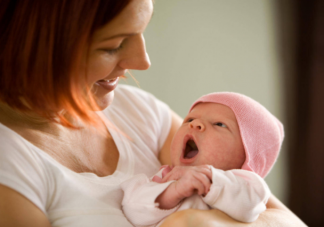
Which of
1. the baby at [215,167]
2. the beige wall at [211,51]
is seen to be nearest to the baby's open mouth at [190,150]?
the baby at [215,167]

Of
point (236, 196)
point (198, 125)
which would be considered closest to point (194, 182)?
point (236, 196)

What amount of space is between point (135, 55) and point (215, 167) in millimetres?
492

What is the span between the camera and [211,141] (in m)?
1.14

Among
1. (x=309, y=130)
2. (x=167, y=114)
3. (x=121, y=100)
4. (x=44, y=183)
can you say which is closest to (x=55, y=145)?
(x=44, y=183)

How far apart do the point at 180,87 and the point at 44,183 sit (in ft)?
4.91

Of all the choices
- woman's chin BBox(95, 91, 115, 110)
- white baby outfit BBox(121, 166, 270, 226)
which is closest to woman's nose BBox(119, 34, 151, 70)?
woman's chin BBox(95, 91, 115, 110)

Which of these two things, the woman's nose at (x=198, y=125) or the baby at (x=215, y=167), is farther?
the woman's nose at (x=198, y=125)

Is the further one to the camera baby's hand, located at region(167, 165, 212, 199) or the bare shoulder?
the bare shoulder

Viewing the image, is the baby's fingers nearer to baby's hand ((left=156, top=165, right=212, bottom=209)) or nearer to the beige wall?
baby's hand ((left=156, top=165, right=212, bottom=209))

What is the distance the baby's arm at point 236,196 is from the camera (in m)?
0.96

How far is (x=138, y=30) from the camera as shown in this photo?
98cm

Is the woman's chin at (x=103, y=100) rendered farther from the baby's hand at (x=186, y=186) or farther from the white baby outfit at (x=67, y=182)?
the baby's hand at (x=186, y=186)

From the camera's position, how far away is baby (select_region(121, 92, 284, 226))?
0.97 metres

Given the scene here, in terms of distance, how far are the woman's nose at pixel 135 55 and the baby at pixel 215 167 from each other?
32cm
